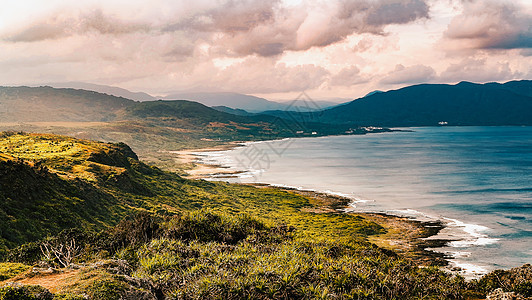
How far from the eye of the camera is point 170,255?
841 inches

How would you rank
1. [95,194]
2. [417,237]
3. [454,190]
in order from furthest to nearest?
1. [454,190]
2. [417,237]
3. [95,194]

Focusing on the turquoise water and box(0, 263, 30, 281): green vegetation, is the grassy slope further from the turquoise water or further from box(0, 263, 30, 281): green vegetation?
box(0, 263, 30, 281): green vegetation

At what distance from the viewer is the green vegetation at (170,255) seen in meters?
16.1

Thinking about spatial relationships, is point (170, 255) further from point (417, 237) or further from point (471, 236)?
point (471, 236)

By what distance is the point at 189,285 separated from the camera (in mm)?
16125

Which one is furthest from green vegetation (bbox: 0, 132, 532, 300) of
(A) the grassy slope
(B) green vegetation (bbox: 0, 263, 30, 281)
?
(A) the grassy slope

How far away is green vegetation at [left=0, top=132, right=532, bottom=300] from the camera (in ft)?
53.0

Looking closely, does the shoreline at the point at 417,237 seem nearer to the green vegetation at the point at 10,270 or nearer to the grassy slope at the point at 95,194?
the grassy slope at the point at 95,194

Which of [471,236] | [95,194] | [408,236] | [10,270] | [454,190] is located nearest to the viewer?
[10,270]

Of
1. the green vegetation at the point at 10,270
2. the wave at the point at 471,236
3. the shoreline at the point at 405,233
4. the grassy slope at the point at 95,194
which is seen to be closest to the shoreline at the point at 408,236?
the shoreline at the point at 405,233

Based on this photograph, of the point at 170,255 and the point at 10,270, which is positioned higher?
the point at 10,270

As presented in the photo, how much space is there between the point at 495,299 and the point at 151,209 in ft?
173

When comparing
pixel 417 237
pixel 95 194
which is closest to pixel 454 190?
pixel 417 237

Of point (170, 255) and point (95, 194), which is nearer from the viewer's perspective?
point (170, 255)
